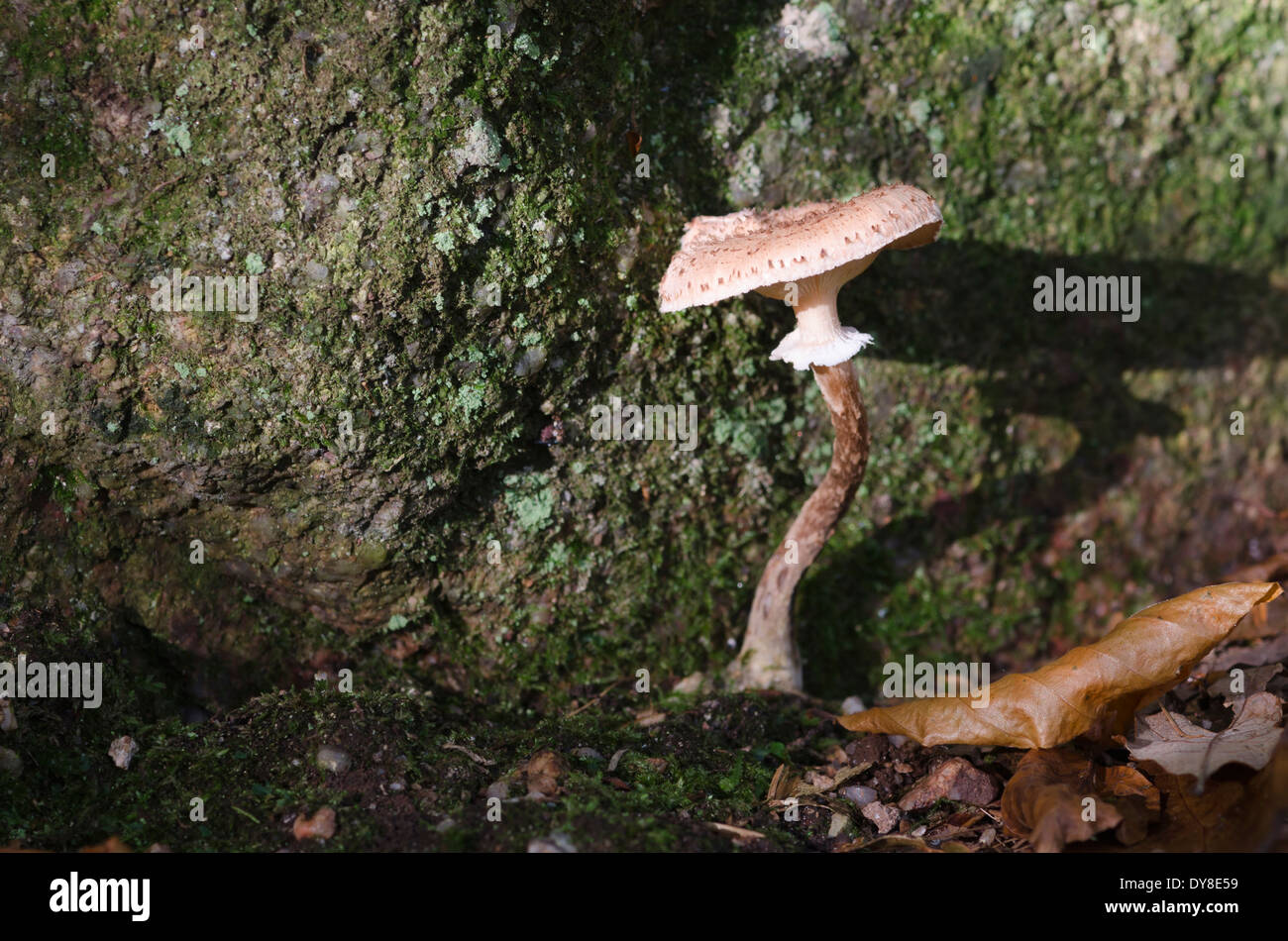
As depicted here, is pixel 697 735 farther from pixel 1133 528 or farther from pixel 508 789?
pixel 1133 528

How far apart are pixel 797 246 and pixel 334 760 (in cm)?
228

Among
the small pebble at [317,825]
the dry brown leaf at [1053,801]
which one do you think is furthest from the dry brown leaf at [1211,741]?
the small pebble at [317,825]

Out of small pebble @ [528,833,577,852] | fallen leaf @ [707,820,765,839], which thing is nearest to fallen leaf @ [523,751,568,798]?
small pebble @ [528,833,577,852]

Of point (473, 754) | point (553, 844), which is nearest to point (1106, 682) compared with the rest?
point (553, 844)

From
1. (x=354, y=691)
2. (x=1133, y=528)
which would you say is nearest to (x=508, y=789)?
(x=354, y=691)

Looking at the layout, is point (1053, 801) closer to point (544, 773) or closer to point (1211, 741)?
point (1211, 741)

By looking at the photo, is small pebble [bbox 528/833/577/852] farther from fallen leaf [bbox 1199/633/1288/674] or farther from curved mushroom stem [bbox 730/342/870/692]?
fallen leaf [bbox 1199/633/1288/674]

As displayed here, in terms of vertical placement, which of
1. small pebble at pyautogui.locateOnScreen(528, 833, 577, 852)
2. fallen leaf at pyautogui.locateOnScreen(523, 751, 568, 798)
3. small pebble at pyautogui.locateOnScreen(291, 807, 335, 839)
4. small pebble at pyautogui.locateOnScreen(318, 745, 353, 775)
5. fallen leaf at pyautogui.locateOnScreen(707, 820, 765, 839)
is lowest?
fallen leaf at pyautogui.locateOnScreen(707, 820, 765, 839)

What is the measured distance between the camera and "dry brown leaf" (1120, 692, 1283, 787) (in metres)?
2.87

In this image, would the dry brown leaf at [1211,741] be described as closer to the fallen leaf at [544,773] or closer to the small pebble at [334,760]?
the fallen leaf at [544,773]

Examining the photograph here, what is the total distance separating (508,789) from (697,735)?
81cm

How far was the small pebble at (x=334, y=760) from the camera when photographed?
315cm

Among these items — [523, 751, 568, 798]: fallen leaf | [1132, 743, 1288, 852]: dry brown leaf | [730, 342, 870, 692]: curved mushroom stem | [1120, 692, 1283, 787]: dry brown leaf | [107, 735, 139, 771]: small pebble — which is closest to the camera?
[1132, 743, 1288, 852]: dry brown leaf

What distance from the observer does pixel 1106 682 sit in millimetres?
3033
